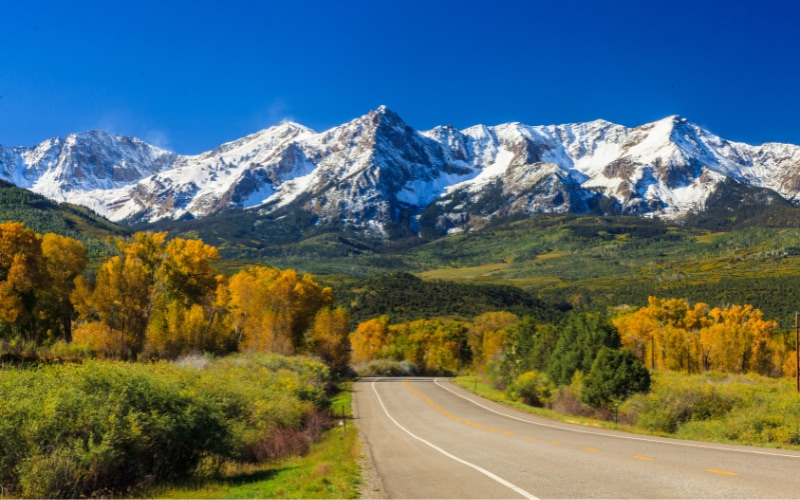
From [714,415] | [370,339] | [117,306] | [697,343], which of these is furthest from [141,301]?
[370,339]

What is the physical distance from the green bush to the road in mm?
4968

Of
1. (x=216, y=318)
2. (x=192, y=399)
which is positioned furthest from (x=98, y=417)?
(x=216, y=318)

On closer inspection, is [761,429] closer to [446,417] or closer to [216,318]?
[446,417]

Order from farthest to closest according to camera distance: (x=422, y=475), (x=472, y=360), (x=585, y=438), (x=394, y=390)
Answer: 1. (x=472, y=360)
2. (x=394, y=390)
3. (x=585, y=438)
4. (x=422, y=475)

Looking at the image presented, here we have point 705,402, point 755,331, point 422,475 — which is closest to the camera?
point 422,475

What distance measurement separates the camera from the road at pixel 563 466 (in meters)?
11.5

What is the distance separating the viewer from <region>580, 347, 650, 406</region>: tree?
1483 inches

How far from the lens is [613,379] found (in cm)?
3803

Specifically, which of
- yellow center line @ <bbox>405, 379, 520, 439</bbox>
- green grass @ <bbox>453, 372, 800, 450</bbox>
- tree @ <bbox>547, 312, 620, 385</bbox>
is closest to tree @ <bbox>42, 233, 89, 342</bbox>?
yellow center line @ <bbox>405, 379, 520, 439</bbox>

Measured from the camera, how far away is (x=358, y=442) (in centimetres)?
2428

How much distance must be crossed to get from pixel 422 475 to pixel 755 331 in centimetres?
7804

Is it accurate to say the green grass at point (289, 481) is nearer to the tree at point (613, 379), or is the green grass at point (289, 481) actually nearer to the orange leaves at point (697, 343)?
the tree at point (613, 379)

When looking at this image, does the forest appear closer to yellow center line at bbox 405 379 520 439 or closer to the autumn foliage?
the autumn foliage

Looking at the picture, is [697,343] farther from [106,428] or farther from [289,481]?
[106,428]
